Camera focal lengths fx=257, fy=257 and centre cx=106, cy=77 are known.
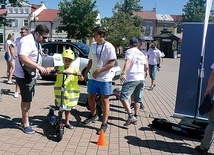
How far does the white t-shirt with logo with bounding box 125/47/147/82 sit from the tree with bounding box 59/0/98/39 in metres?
38.9

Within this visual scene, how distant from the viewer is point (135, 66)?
17.4 feet

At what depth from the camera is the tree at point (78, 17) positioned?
4378cm

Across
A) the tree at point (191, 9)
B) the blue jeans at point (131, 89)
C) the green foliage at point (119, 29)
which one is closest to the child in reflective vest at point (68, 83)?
the blue jeans at point (131, 89)

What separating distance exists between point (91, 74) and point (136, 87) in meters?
1.20

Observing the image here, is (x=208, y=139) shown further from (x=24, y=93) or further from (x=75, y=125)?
(x=24, y=93)

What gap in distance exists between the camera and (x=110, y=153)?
3.96m

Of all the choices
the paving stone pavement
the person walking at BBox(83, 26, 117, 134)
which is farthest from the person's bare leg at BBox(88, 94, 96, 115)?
the paving stone pavement

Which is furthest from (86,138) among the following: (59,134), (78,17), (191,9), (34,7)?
(191,9)

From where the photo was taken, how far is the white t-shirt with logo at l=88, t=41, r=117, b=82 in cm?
454

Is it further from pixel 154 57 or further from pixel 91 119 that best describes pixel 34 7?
pixel 91 119

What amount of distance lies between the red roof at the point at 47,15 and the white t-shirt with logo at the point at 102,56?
6043 cm

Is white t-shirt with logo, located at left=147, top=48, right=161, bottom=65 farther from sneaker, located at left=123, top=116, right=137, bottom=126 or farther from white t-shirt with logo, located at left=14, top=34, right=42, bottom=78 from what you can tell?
white t-shirt with logo, located at left=14, top=34, right=42, bottom=78

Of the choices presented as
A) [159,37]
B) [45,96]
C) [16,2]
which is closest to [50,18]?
[16,2]

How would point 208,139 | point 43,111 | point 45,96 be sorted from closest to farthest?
point 208,139 < point 43,111 < point 45,96
